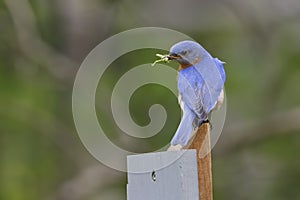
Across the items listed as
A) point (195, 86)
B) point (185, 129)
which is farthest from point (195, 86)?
point (185, 129)

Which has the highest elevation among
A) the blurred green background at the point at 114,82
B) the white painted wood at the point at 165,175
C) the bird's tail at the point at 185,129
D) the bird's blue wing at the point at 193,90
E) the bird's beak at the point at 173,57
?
the blurred green background at the point at 114,82

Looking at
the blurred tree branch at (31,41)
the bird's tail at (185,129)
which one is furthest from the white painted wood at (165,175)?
the blurred tree branch at (31,41)

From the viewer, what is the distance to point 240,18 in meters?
7.95

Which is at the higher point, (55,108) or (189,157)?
(55,108)

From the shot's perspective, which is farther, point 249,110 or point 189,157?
point 249,110

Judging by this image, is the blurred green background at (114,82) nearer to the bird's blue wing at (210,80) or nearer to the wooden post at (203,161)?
the bird's blue wing at (210,80)

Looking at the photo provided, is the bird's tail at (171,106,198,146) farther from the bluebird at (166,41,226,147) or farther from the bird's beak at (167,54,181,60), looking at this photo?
the bird's beak at (167,54,181,60)

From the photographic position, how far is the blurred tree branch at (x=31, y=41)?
7.50 metres

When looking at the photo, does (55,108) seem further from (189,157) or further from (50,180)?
(189,157)

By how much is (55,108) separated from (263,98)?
188 cm

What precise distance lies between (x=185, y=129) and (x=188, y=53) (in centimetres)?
37

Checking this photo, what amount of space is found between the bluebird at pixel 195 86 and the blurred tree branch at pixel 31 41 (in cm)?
487

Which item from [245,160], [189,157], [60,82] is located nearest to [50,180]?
[60,82]

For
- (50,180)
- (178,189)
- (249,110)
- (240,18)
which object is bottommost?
(178,189)
